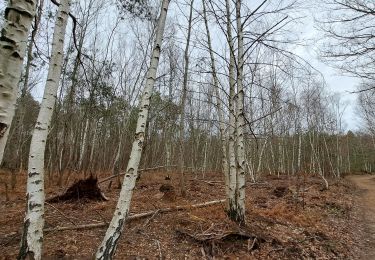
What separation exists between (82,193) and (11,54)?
760 centimetres

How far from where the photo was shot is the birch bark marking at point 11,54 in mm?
1746

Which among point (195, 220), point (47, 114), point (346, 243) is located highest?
point (47, 114)

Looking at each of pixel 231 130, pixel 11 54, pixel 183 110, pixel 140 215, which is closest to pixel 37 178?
pixel 11 54

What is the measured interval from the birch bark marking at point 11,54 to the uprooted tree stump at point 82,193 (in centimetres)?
729

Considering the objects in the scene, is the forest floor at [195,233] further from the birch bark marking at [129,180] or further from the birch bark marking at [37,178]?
the birch bark marking at [37,178]

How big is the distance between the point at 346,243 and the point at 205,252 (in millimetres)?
3824

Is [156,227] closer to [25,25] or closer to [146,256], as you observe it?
[146,256]

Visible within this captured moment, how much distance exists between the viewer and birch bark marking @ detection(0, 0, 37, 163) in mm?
1746

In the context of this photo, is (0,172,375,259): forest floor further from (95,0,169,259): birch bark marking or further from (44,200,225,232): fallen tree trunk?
(95,0,169,259): birch bark marking

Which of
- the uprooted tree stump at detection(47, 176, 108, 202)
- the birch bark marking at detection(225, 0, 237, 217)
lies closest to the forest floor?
the uprooted tree stump at detection(47, 176, 108, 202)

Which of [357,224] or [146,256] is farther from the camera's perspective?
[357,224]

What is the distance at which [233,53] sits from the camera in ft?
23.6

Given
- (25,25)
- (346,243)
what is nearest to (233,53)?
(346,243)

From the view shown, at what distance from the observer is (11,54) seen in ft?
5.88
